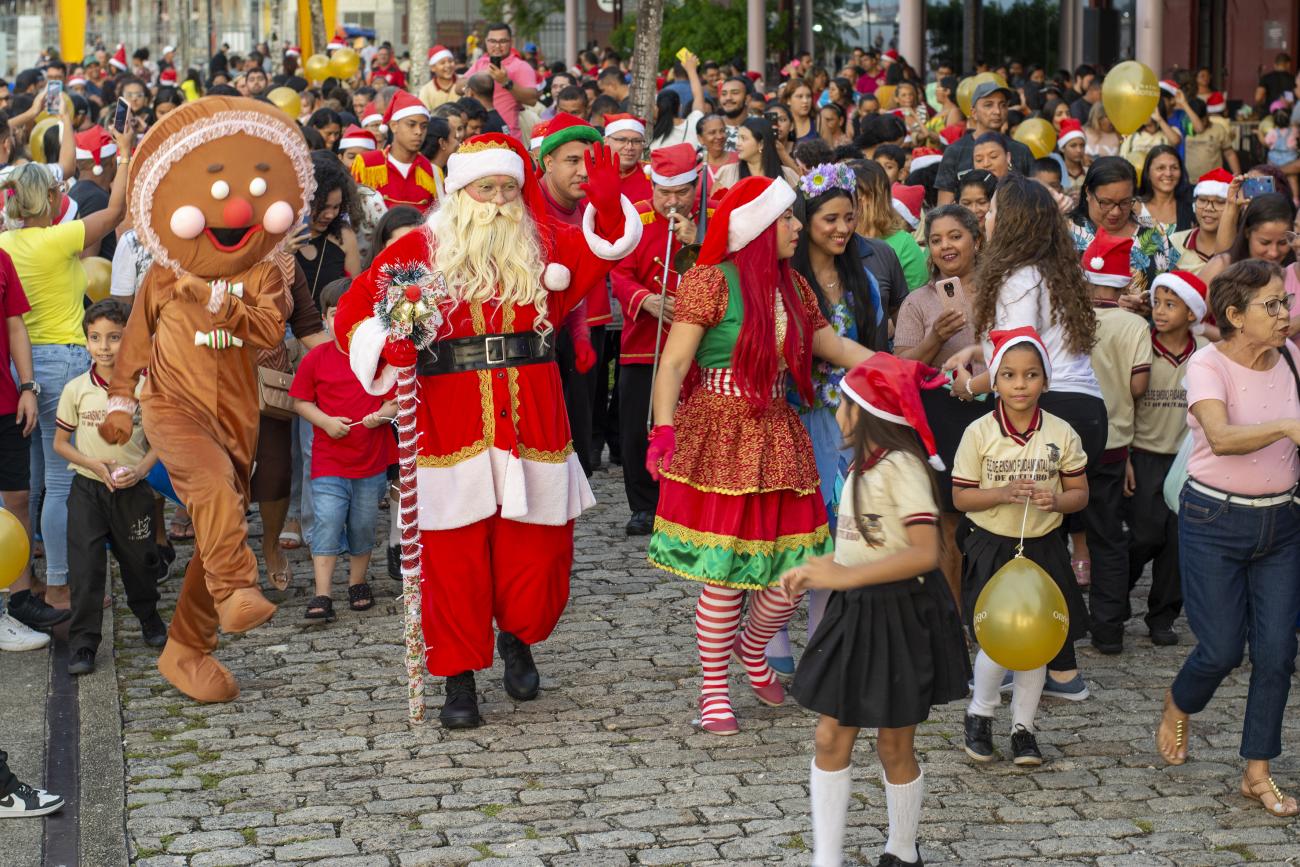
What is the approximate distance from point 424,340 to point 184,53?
144 feet

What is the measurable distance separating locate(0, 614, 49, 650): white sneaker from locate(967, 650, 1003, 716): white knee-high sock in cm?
401

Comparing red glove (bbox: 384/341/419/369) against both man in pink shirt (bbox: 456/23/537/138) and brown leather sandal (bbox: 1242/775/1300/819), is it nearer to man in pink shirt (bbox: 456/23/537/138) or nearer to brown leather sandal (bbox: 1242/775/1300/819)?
brown leather sandal (bbox: 1242/775/1300/819)

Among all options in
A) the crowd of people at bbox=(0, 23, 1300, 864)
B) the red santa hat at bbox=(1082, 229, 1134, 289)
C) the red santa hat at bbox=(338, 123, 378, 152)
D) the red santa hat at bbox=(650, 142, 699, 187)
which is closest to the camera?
the crowd of people at bbox=(0, 23, 1300, 864)

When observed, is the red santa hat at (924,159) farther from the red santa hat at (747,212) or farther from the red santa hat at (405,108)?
the red santa hat at (747,212)

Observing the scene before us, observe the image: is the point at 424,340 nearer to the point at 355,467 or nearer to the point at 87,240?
the point at 355,467

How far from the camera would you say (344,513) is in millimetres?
7930

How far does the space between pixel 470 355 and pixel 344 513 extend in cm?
191

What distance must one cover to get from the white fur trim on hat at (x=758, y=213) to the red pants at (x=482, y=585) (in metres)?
1.31

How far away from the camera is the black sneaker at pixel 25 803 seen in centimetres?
549

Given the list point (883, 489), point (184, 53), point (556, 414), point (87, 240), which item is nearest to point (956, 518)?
point (556, 414)

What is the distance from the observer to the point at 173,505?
10.2 meters

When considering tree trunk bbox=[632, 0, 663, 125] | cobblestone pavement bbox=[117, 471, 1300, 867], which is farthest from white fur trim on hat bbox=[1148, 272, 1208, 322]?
tree trunk bbox=[632, 0, 663, 125]

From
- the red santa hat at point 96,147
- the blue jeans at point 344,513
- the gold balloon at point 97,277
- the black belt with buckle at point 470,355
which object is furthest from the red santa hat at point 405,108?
the black belt with buckle at point 470,355

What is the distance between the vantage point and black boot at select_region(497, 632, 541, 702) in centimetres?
664
